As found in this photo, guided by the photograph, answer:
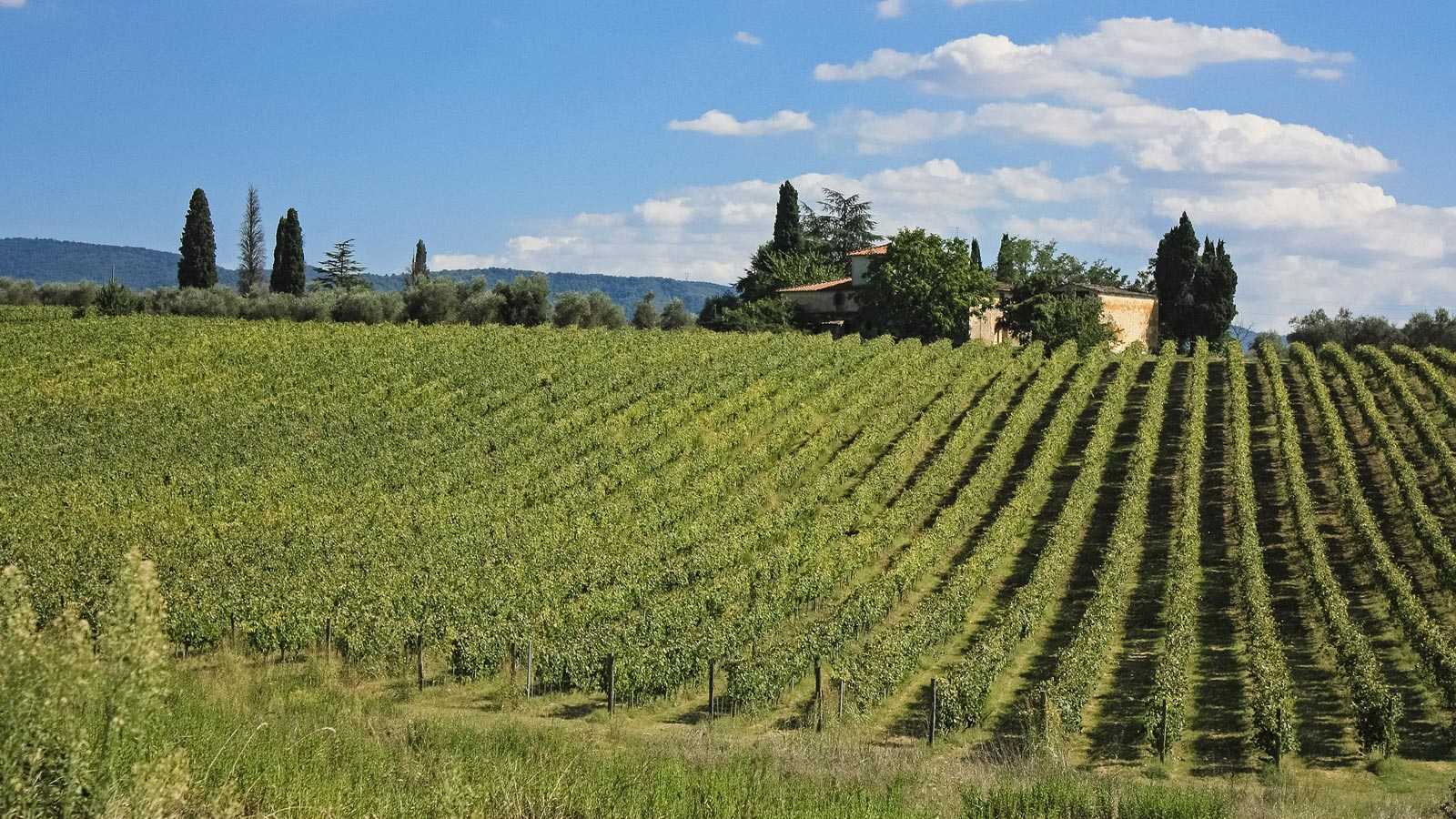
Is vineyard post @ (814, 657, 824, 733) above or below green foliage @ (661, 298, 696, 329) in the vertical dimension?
below

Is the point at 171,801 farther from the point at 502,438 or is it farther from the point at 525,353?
the point at 525,353

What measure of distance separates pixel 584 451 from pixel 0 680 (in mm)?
32816

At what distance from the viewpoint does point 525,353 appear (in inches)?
2231

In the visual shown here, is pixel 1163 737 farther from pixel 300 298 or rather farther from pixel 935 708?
pixel 300 298

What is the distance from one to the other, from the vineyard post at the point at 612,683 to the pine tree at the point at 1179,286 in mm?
78066

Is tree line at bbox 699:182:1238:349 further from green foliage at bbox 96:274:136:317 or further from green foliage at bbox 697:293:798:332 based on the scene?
green foliage at bbox 96:274:136:317

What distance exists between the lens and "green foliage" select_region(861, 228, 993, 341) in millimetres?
73125

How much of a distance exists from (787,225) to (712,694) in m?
81.1

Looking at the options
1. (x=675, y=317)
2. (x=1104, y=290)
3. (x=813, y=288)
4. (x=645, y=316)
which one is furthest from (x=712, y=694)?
(x=675, y=317)

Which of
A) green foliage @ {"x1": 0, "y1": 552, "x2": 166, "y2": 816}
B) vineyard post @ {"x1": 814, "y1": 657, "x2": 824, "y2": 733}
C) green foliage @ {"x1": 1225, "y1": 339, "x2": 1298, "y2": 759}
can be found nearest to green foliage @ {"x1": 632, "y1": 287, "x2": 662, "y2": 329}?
green foliage @ {"x1": 1225, "y1": 339, "x2": 1298, "y2": 759}

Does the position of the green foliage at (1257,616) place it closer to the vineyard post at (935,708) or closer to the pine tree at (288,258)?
the vineyard post at (935,708)

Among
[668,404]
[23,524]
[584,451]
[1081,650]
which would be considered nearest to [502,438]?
[584,451]

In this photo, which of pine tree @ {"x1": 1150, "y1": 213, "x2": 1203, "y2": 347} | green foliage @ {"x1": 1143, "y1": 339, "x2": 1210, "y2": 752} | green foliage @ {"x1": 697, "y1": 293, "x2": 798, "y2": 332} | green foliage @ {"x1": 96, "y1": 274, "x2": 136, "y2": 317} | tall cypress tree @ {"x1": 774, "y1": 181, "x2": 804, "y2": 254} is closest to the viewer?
green foliage @ {"x1": 1143, "y1": 339, "x2": 1210, "y2": 752}

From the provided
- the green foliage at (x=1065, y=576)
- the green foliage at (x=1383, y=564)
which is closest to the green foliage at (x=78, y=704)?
the green foliage at (x=1065, y=576)
